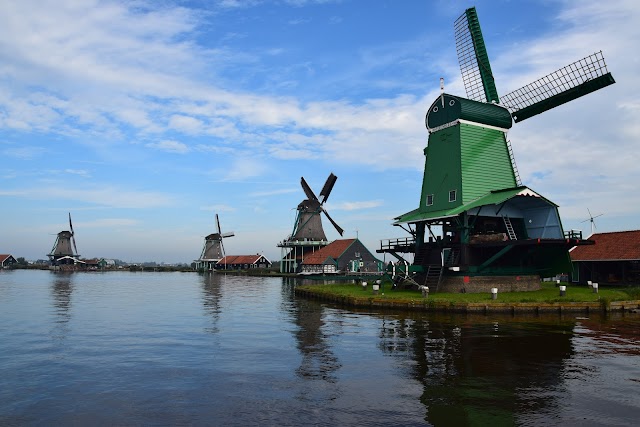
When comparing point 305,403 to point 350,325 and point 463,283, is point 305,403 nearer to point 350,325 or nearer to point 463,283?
point 350,325

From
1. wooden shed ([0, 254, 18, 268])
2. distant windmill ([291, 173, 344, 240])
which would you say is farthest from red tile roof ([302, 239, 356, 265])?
wooden shed ([0, 254, 18, 268])

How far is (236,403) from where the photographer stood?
11930 millimetres

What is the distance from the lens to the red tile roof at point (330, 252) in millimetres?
79431

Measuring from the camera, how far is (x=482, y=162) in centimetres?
3769

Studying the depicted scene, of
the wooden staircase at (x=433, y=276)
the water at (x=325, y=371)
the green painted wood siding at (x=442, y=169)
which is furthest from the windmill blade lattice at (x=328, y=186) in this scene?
the water at (x=325, y=371)

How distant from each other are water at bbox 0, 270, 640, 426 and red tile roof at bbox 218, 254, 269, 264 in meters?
95.6

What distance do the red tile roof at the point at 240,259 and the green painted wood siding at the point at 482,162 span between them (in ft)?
297

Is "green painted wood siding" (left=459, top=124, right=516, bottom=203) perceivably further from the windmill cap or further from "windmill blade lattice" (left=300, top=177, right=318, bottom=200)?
"windmill blade lattice" (left=300, top=177, right=318, bottom=200)

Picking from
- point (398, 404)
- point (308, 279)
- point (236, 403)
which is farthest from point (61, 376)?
point (308, 279)

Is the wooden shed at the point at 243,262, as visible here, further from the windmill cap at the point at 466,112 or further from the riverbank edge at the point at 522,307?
the riverbank edge at the point at 522,307

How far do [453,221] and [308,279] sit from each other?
150 feet

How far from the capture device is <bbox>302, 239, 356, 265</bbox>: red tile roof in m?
79.4

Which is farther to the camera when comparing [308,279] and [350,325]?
[308,279]

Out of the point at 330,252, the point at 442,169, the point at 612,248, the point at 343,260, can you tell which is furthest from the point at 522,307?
the point at 330,252
